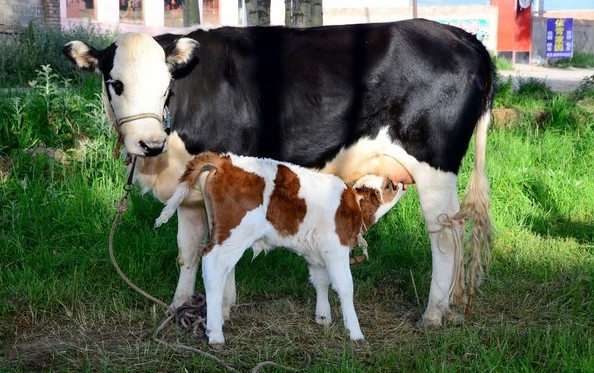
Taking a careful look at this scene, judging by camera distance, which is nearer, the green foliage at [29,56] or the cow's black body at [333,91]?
the cow's black body at [333,91]

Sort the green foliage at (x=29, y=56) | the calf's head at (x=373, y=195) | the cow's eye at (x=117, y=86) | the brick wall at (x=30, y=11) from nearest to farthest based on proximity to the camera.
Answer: the cow's eye at (x=117, y=86) < the calf's head at (x=373, y=195) < the green foliage at (x=29, y=56) < the brick wall at (x=30, y=11)

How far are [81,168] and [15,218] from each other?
0.95 meters

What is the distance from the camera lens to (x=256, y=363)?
13.6 ft

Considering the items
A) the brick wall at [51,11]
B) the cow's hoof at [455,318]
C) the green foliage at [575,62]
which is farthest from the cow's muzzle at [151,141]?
the green foliage at [575,62]

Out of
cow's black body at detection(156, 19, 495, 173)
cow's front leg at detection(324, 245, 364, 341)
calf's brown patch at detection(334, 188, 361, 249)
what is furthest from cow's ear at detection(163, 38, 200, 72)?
cow's front leg at detection(324, 245, 364, 341)

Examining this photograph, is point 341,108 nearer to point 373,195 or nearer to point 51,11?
point 373,195

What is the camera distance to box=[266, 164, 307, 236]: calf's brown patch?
4.37 m

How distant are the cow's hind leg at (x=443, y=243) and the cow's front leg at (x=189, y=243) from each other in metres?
1.38

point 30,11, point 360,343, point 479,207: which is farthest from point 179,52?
point 30,11

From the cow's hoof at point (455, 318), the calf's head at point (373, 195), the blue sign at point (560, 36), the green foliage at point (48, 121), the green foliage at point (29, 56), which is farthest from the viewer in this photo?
the blue sign at point (560, 36)

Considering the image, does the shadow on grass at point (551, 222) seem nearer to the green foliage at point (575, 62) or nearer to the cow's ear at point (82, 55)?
the cow's ear at point (82, 55)

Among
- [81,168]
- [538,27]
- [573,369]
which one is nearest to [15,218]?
[81,168]

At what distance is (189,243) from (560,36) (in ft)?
96.7

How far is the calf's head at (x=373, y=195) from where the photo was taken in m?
4.77
